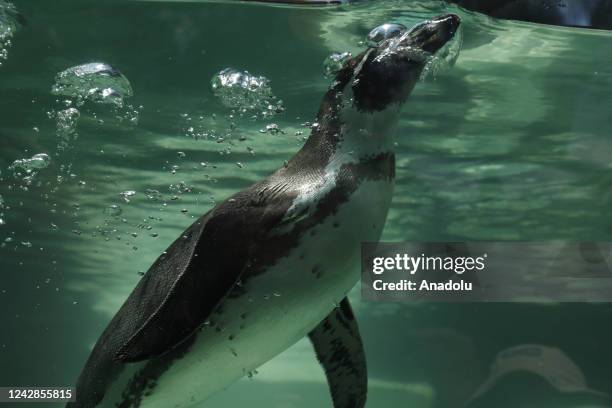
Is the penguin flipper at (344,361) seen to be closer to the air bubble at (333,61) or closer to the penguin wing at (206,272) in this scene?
the penguin wing at (206,272)

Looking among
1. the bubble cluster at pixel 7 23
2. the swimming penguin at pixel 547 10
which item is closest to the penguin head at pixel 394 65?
the swimming penguin at pixel 547 10

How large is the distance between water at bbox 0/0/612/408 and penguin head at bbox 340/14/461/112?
2273mm

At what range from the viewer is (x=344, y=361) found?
4.28 metres

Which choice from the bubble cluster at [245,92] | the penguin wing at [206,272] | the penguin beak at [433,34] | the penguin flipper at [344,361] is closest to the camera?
the penguin wing at [206,272]

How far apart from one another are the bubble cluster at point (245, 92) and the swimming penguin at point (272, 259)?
11.9 feet

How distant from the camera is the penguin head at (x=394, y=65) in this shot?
12.3 feet

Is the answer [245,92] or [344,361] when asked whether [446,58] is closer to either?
[245,92]

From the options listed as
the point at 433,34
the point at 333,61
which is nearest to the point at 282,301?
the point at 433,34

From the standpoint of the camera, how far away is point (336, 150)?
11.8 feet

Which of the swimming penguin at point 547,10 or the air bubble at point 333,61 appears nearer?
the swimming penguin at point 547,10

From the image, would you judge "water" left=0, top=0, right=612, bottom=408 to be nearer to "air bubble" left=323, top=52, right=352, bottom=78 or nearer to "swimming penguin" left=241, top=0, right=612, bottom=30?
"air bubble" left=323, top=52, right=352, bottom=78

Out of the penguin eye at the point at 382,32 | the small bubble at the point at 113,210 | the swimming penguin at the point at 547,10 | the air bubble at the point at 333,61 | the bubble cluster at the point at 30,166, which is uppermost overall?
the swimming penguin at the point at 547,10

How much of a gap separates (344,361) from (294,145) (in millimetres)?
4710

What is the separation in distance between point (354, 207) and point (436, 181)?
282 inches
